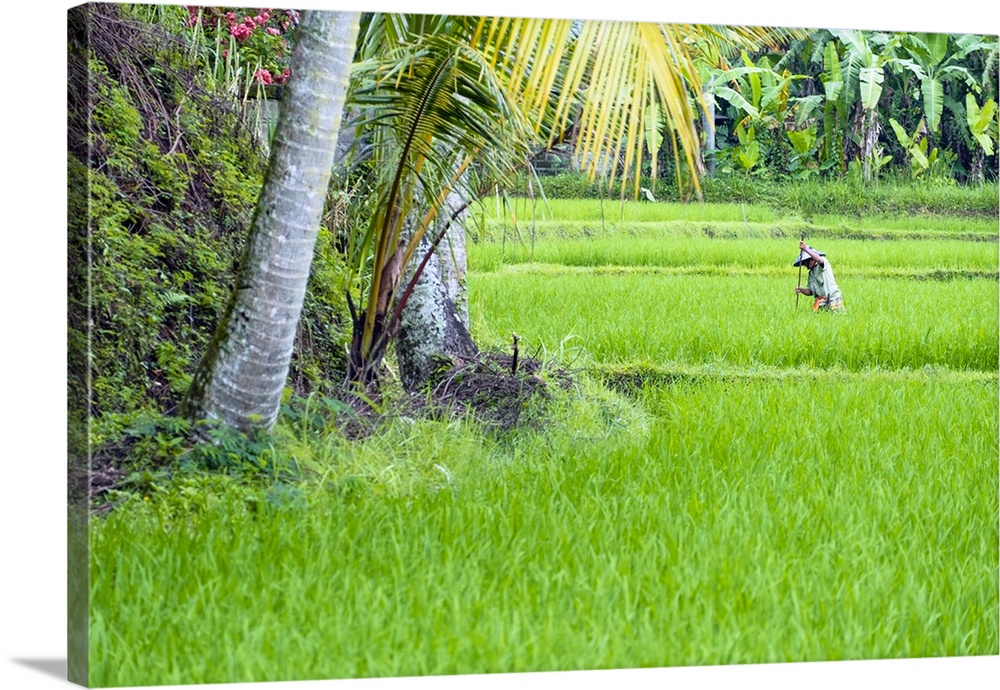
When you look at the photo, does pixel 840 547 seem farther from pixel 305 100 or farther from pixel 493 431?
pixel 305 100

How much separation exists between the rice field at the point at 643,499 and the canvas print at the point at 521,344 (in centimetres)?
1

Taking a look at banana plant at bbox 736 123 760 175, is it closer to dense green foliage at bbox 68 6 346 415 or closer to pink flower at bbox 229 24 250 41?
dense green foliage at bbox 68 6 346 415

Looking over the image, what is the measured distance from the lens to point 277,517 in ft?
17.5

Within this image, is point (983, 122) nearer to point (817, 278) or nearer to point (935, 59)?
point (935, 59)

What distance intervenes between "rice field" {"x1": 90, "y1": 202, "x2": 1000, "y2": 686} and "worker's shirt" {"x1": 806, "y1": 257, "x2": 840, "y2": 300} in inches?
4.0

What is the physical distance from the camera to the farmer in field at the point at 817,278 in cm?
646

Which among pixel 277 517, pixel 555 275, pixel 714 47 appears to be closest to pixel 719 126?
pixel 714 47

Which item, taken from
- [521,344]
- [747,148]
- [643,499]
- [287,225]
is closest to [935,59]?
[747,148]

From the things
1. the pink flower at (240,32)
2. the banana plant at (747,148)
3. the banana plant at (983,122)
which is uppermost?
the pink flower at (240,32)

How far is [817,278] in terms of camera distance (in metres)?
6.47

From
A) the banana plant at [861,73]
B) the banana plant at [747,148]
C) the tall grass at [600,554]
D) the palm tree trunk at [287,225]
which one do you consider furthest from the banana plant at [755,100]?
the palm tree trunk at [287,225]

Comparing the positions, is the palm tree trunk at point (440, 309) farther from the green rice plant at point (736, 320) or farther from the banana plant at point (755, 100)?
the banana plant at point (755, 100)

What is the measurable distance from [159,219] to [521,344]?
1.57 m

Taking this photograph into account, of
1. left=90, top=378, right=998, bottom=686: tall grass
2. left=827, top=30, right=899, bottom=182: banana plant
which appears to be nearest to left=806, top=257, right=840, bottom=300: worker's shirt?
left=90, top=378, right=998, bottom=686: tall grass
